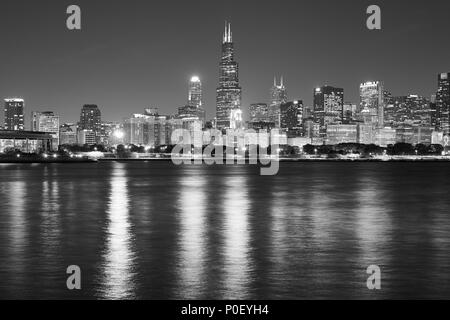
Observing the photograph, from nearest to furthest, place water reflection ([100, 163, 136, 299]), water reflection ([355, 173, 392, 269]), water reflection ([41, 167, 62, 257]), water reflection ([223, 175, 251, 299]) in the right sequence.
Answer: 1. water reflection ([100, 163, 136, 299])
2. water reflection ([223, 175, 251, 299])
3. water reflection ([355, 173, 392, 269])
4. water reflection ([41, 167, 62, 257])

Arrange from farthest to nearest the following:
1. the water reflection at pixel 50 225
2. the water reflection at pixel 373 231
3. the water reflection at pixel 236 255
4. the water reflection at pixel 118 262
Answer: the water reflection at pixel 50 225 → the water reflection at pixel 373 231 → the water reflection at pixel 236 255 → the water reflection at pixel 118 262

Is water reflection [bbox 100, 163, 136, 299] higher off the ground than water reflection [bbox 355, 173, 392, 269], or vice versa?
water reflection [bbox 100, 163, 136, 299]

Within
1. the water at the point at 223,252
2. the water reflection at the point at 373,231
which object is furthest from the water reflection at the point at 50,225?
the water reflection at the point at 373,231

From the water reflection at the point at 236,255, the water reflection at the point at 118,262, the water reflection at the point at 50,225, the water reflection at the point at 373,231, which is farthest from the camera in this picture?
the water reflection at the point at 50,225

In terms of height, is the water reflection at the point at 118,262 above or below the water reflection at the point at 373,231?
above

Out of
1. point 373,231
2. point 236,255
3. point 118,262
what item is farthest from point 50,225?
point 373,231

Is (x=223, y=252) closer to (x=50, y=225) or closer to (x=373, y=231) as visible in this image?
(x=373, y=231)

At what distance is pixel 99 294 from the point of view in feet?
44.4

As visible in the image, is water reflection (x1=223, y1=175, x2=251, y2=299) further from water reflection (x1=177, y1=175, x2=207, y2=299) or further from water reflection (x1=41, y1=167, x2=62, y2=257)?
water reflection (x1=41, y1=167, x2=62, y2=257)

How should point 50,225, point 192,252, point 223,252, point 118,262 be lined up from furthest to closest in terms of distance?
point 50,225 → point 192,252 → point 223,252 → point 118,262

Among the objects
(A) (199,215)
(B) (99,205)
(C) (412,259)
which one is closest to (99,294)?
(C) (412,259)

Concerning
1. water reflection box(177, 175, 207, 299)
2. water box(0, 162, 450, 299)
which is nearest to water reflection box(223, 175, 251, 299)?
water box(0, 162, 450, 299)

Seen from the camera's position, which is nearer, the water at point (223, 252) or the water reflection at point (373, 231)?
the water at point (223, 252)

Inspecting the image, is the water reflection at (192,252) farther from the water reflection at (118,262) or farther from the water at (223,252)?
the water reflection at (118,262)
